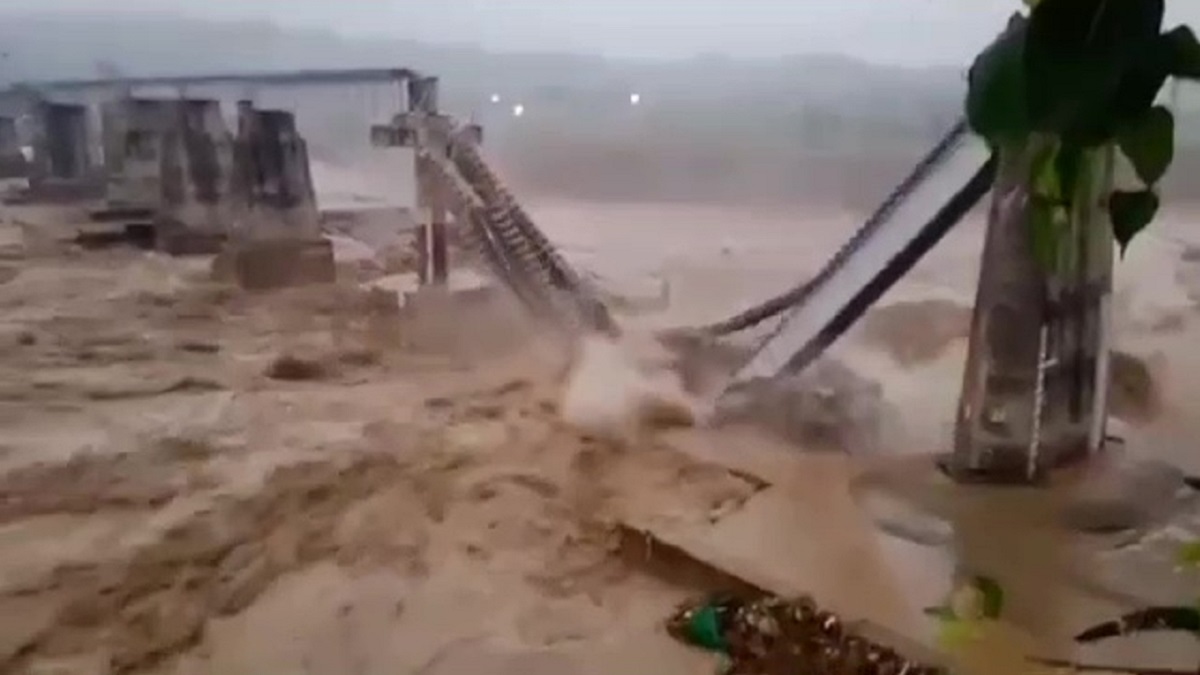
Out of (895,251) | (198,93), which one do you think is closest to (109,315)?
(198,93)

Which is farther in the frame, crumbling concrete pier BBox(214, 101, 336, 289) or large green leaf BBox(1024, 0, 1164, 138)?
crumbling concrete pier BBox(214, 101, 336, 289)

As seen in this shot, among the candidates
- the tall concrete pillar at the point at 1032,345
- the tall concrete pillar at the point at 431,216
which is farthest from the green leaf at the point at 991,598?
the tall concrete pillar at the point at 431,216

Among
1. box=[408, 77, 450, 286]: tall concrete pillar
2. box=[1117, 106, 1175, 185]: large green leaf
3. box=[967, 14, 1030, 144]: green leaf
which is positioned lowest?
box=[408, 77, 450, 286]: tall concrete pillar

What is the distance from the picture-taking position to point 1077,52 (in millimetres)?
796

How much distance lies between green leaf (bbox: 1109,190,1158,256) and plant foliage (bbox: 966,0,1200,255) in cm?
2

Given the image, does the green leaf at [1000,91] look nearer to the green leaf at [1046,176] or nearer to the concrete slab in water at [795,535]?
the green leaf at [1046,176]

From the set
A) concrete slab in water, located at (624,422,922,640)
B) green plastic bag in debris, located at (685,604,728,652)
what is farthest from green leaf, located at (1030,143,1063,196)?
green plastic bag in debris, located at (685,604,728,652)

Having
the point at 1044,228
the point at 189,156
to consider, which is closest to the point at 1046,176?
the point at 1044,228

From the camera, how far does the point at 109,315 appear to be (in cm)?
88

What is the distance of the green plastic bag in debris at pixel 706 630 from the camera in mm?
812

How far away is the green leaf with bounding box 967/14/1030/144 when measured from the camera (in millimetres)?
808

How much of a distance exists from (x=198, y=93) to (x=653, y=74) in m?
0.27

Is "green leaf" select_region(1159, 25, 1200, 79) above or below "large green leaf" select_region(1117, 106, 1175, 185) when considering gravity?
above

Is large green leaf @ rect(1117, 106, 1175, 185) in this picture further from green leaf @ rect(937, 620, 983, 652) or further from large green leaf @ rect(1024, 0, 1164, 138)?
green leaf @ rect(937, 620, 983, 652)
